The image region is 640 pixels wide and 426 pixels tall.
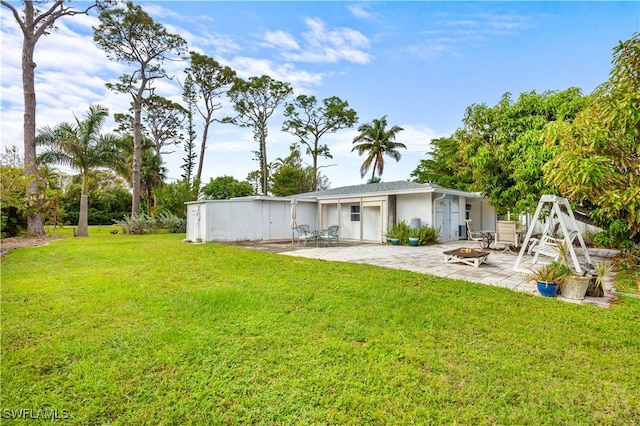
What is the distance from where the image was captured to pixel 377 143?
2852 cm

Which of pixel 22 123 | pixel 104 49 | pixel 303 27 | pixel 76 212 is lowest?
pixel 76 212

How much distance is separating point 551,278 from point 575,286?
1.10 ft

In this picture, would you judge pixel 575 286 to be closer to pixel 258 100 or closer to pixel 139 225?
pixel 139 225

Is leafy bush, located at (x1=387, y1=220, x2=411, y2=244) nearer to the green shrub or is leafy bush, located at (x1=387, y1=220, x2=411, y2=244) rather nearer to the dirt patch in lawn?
the green shrub

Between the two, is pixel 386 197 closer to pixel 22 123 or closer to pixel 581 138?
pixel 581 138

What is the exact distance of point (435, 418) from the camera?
214 centimetres

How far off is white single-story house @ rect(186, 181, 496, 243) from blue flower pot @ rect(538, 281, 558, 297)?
7.97 meters

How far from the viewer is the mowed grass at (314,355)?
87.9 inches

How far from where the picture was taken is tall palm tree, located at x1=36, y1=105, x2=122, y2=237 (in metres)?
15.4

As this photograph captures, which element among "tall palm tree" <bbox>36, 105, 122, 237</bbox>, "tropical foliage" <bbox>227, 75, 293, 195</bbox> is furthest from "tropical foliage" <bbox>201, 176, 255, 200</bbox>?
"tall palm tree" <bbox>36, 105, 122, 237</bbox>

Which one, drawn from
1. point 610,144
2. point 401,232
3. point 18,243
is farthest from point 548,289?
point 18,243

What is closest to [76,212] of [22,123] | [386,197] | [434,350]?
[22,123]

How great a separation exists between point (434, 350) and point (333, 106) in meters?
29.5

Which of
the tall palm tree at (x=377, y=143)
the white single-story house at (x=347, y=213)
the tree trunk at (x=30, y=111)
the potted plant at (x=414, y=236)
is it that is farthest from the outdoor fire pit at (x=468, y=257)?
the tall palm tree at (x=377, y=143)
